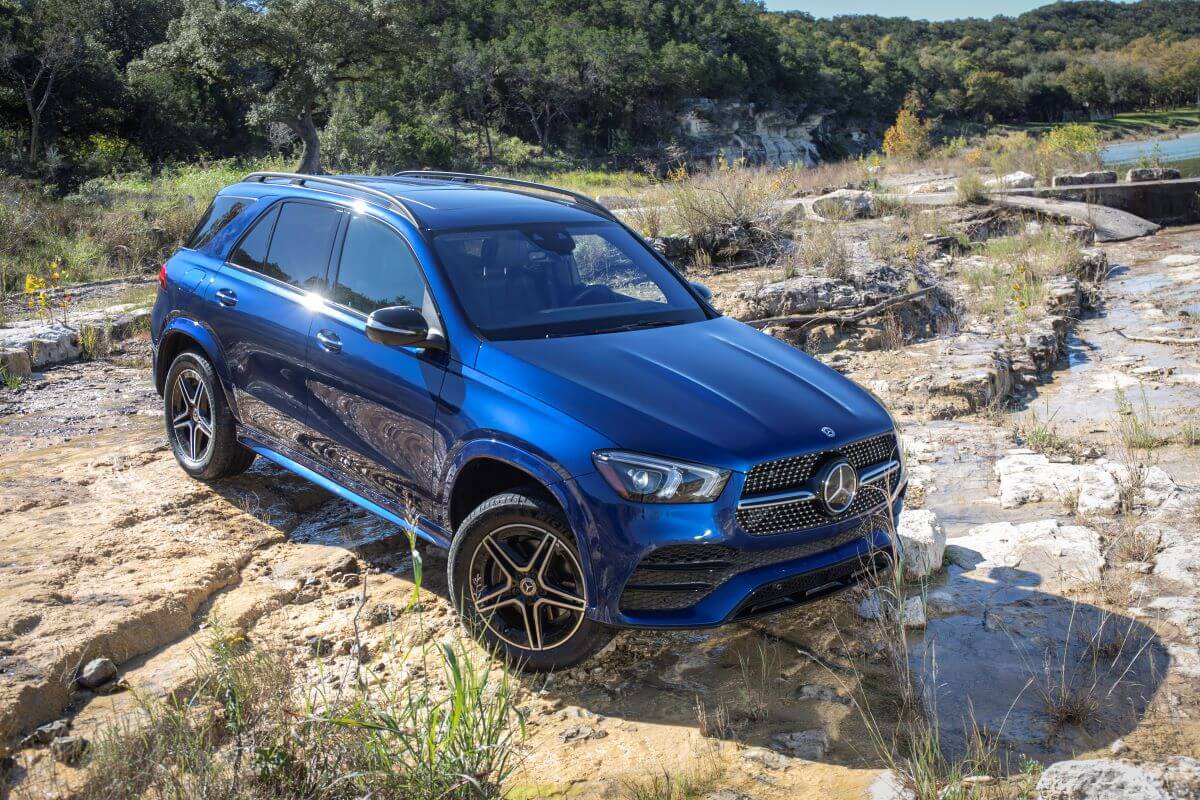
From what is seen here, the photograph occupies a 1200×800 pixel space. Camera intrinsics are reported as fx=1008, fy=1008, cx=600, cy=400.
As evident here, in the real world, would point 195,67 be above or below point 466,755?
above

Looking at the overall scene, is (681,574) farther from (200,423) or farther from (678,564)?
(200,423)

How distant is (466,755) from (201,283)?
3856mm

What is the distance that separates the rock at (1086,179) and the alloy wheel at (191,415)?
19.3 m

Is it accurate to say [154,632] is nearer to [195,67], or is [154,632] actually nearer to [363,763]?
[363,763]

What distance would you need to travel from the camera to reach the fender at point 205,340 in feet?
17.9

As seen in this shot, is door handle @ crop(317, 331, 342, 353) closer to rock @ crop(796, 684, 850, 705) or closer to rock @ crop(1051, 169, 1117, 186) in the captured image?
rock @ crop(796, 684, 850, 705)

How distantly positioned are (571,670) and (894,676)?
1.23 metres

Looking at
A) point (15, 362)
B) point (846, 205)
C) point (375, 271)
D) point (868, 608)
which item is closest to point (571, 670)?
point (868, 608)

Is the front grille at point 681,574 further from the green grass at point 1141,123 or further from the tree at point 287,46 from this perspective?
the green grass at point 1141,123

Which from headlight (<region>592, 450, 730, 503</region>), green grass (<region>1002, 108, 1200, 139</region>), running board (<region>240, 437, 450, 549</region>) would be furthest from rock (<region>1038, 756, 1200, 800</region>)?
green grass (<region>1002, 108, 1200, 139</region>)

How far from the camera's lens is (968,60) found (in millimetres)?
88000

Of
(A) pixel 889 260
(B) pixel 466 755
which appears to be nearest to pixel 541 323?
(B) pixel 466 755

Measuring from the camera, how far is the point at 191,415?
588 cm

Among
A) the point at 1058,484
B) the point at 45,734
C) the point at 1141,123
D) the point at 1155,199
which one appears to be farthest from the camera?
the point at 1141,123
